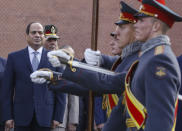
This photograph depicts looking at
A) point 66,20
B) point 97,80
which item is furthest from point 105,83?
point 66,20

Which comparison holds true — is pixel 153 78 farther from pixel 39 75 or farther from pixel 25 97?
pixel 25 97

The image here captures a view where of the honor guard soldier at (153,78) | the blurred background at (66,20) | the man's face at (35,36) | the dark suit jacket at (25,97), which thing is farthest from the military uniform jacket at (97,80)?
the blurred background at (66,20)

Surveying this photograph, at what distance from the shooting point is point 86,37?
10852mm

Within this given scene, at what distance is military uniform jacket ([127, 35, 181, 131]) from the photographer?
8.90 ft

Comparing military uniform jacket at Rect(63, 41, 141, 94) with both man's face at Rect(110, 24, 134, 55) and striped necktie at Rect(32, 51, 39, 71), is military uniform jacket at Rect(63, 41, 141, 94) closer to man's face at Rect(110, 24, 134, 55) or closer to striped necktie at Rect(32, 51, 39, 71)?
man's face at Rect(110, 24, 134, 55)

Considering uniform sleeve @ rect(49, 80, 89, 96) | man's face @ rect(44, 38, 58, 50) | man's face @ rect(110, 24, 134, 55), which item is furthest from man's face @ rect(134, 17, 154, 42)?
man's face @ rect(44, 38, 58, 50)

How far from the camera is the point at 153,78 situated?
2758mm

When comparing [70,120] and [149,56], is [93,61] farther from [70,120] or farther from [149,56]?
[70,120]

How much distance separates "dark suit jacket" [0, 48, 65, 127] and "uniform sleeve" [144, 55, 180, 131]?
257 cm

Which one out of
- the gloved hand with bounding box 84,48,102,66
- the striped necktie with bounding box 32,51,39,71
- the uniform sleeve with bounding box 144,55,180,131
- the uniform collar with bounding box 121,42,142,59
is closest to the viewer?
the uniform sleeve with bounding box 144,55,180,131

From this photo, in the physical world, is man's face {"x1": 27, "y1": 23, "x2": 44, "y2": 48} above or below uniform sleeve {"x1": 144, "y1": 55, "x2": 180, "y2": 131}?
above

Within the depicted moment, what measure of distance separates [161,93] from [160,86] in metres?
0.04

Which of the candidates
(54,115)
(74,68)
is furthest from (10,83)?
(74,68)

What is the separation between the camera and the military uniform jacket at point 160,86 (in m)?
2.71
